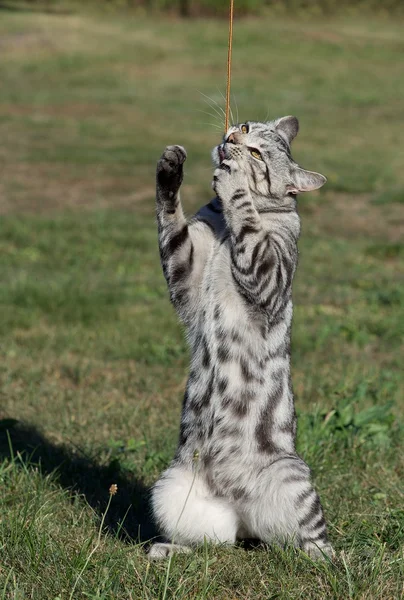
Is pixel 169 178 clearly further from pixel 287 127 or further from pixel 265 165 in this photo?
pixel 287 127

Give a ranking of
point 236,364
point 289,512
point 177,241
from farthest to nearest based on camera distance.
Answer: point 177,241
point 236,364
point 289,512

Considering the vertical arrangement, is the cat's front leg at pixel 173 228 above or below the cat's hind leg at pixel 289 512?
above

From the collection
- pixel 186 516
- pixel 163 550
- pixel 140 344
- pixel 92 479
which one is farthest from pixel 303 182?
pixel 140 344

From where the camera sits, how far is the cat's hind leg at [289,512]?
377cm

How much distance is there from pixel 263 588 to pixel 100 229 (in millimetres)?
8334

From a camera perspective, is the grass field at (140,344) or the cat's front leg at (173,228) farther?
the cat's front leg at (173,228)

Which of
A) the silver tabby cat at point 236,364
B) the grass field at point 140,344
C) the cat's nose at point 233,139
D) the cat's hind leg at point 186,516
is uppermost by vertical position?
the cat's nose at point 233,139

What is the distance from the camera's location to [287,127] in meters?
4.74

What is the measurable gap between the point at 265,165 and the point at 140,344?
149 inches

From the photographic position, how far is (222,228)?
423 cm

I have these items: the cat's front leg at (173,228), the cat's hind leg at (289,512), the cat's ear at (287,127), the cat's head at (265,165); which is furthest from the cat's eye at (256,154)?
the cat's hind leg at (289,512)

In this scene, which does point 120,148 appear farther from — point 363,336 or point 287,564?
point 287,564

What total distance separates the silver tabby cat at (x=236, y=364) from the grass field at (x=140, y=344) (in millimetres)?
173

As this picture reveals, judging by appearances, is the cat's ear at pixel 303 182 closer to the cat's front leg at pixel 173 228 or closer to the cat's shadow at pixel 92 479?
the cat's front leg at pixel 173 228
